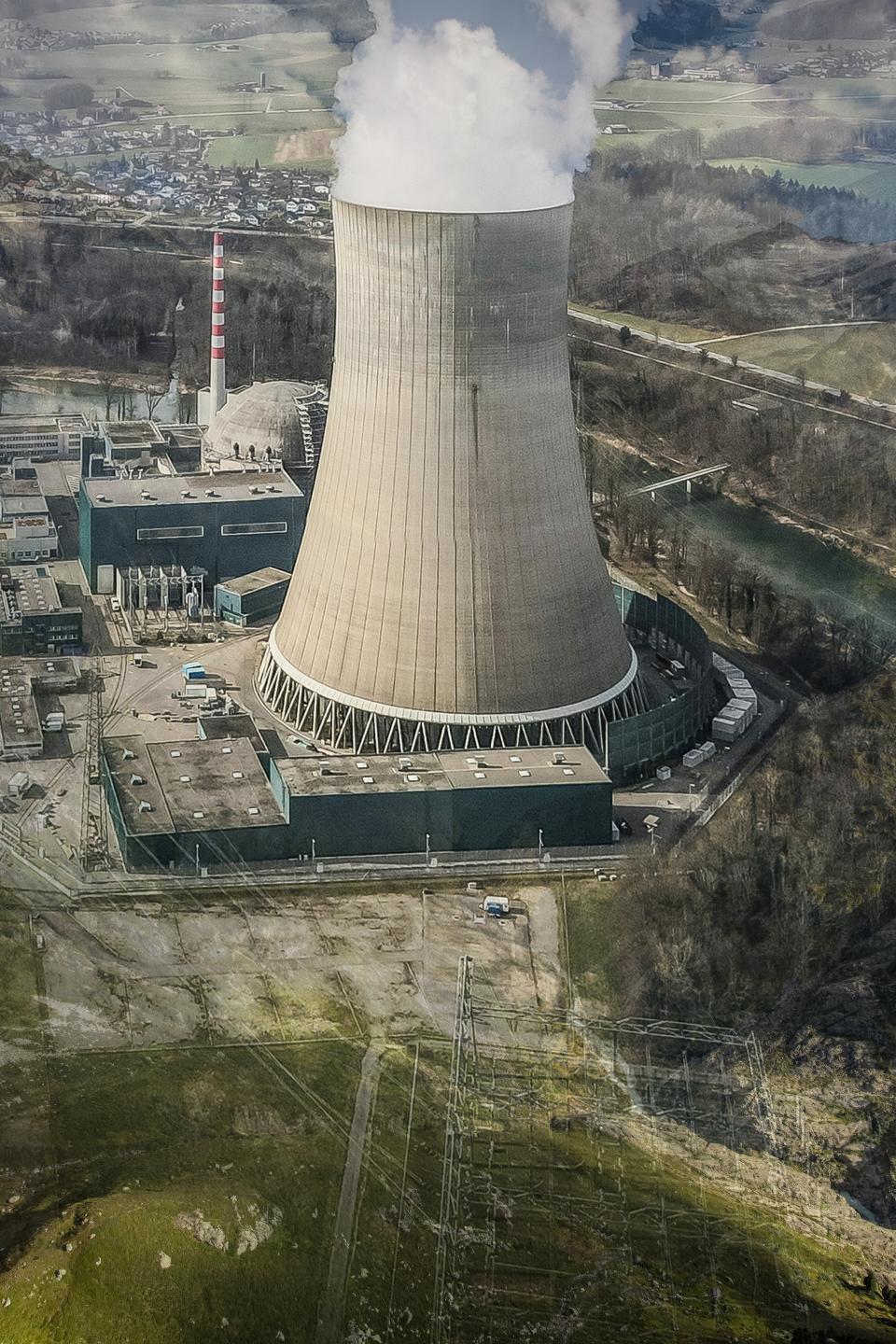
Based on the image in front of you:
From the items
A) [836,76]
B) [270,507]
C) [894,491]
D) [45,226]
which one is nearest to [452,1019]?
[270,507]

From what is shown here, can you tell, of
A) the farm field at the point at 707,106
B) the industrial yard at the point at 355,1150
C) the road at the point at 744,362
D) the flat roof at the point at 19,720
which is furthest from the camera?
the farm field at the point at 707,106

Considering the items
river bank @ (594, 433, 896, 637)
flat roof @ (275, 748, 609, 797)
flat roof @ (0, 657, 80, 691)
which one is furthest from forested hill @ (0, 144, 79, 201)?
flat roof @ (275, 748, 609, 797)

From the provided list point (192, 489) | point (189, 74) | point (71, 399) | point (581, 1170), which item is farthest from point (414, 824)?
point (189, 74)

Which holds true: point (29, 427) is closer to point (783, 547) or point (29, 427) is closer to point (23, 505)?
point (23, 505)

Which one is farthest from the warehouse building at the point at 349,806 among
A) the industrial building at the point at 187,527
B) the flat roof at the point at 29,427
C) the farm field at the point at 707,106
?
the farm field at the point at 707,106

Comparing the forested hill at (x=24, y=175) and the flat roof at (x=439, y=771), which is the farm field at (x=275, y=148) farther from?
the flat roof at (x=439, y=771)

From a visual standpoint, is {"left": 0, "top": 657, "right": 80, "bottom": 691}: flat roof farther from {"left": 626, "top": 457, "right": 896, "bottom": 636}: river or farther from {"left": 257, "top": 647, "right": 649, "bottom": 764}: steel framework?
{"left": 626, "top": 457, "right": 896, "bottom": 636}: river
